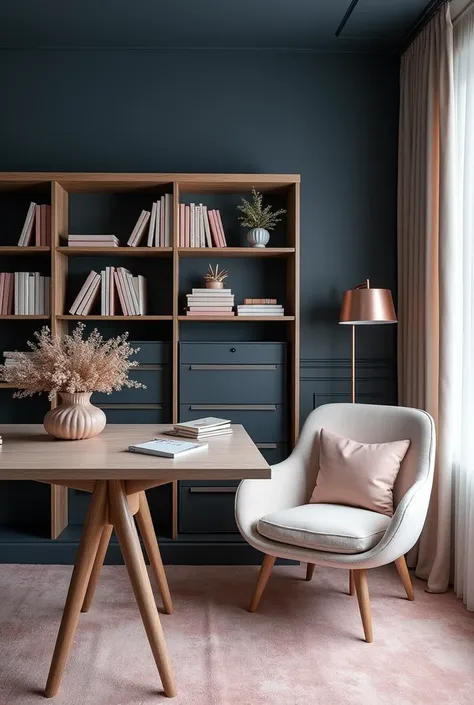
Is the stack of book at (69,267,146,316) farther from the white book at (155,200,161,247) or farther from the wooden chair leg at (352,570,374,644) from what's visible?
the wooden chair leg at (352,570,374,644)

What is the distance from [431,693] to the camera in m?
2.12

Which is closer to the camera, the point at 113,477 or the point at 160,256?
the point at 113,477

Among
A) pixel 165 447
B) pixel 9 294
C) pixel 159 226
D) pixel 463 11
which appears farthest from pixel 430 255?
pixel 9 294

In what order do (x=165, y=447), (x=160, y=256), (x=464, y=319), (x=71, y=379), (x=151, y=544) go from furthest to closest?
(x=160, y=256), (x=464, y=319), (x=151, y=544), (x=71, y=379), (x=165, y=447)

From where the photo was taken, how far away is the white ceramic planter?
3.51 meters

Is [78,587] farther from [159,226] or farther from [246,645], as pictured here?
[159,226]

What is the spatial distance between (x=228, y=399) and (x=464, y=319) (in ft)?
4.19

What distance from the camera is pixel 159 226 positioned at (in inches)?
136

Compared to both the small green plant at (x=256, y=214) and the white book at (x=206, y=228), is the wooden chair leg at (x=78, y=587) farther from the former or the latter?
the small green plant at (x=256, y=214)

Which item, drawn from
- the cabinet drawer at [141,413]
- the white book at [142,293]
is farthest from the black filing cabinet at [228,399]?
the white book at [142,293]

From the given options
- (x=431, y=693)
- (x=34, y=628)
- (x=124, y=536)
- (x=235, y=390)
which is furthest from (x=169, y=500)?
(x=431, y=693)

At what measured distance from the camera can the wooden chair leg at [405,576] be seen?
2.86 m

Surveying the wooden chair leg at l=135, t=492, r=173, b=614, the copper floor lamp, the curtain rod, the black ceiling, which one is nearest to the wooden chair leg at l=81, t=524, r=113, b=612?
the wooden chair leg at l=135, t=492, r=173, b=614

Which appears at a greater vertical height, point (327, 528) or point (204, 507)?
point (327, 528)
